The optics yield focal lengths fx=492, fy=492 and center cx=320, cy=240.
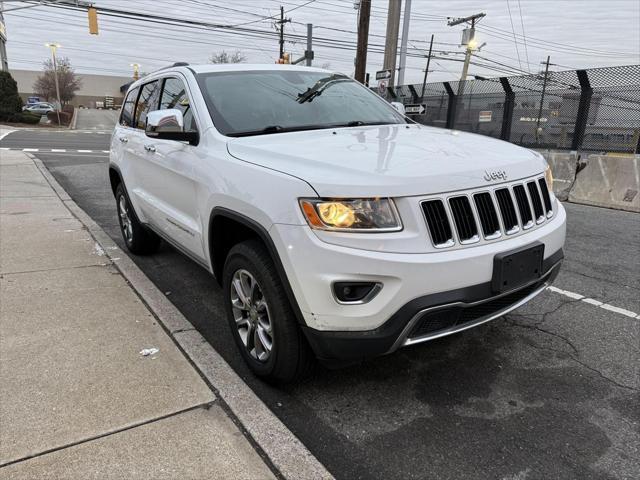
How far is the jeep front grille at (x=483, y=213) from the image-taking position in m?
2.34

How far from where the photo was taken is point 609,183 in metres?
8.61

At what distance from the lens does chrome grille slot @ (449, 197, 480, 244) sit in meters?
2.39

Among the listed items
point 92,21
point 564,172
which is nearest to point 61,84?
point 92,21

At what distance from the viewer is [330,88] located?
13.1ft

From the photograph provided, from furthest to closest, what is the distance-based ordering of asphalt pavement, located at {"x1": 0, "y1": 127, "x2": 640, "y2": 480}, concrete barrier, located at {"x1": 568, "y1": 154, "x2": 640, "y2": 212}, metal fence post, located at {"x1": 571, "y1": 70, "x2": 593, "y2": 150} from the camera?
metal fence post, located at {"x1": 571, "y1": 70, "x2": 593, "y2": 150} < concrete barrier, located at {"x1": 568, "y1": 154, "x2": 640, "y2": 212} < asphalt pavement, located at {"x1": 0, "y1": 127, "x2": 640, "y2": 480}

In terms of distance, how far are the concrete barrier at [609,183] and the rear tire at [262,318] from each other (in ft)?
25.1

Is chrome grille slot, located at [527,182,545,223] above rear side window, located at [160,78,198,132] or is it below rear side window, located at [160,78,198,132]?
below

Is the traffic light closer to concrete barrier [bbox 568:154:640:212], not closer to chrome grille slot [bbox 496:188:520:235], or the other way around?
concrete barrier [bbox 568:154:640:212]

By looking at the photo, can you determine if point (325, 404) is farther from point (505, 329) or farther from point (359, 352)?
point (505, 329)

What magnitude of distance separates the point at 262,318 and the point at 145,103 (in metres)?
2.98

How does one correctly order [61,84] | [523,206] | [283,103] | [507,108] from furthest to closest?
[61,84]
[507,108]
[283,103]
[523,206]

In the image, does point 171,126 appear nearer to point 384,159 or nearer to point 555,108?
point 384,159

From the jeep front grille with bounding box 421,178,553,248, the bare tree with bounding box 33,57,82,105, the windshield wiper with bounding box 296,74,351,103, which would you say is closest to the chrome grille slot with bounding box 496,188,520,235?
the jeep front grille with bounding box 421,178,553,248

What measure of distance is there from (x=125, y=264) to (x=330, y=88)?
2.64 m
